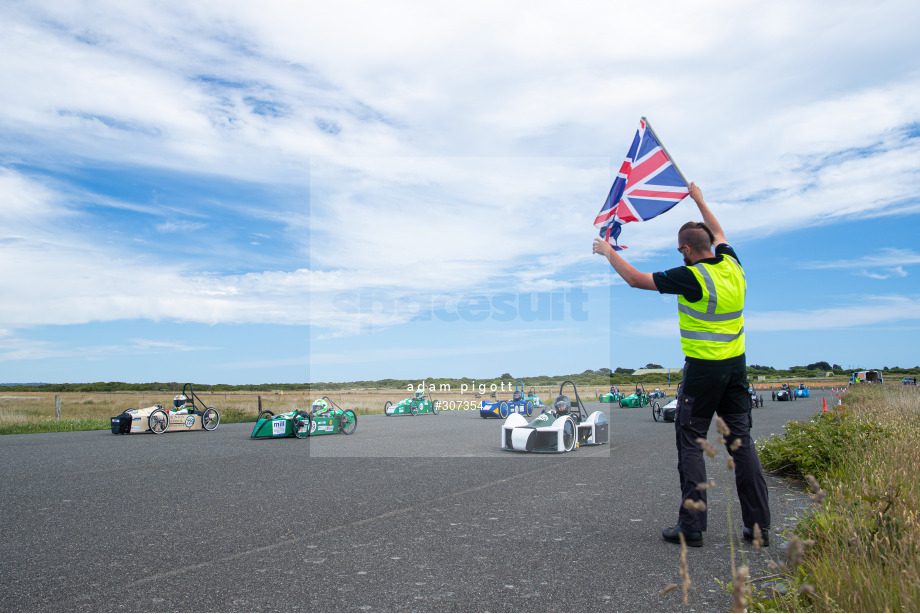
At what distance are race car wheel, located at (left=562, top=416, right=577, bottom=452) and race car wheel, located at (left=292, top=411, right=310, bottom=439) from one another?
23.7ft

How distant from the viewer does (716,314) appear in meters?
4.47

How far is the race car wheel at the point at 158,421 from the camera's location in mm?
17516

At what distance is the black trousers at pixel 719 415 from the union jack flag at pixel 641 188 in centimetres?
255

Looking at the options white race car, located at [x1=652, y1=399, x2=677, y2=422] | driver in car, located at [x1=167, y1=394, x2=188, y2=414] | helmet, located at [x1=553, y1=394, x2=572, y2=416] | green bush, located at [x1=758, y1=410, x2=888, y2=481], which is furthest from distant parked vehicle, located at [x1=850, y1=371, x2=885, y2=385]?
driver in car, located at [x1=167, y1=394, x2=188, y2=414]

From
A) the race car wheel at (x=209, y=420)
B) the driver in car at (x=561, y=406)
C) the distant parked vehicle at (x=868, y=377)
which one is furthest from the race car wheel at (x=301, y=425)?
the distant parked vehicle at (x=868, y=377)

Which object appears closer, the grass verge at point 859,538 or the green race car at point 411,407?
the grass verge at point 859,538

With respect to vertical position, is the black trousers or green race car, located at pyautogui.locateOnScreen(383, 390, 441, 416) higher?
the black trousers

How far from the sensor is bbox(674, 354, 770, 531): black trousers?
4457 millimetres

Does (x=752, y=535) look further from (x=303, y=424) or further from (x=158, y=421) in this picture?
(x=158, y=421)

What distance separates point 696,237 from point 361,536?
3577mm

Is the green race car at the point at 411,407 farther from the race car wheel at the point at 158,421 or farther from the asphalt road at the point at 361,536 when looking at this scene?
the asphalt road at the point at 361,536

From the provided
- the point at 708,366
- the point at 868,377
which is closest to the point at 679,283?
the point at 708,366

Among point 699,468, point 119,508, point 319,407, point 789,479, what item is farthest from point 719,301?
point 319,407

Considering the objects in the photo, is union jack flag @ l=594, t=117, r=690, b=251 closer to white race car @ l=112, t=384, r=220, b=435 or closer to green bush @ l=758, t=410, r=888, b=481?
green bush @ l=758, t=410, r=888, b=481
